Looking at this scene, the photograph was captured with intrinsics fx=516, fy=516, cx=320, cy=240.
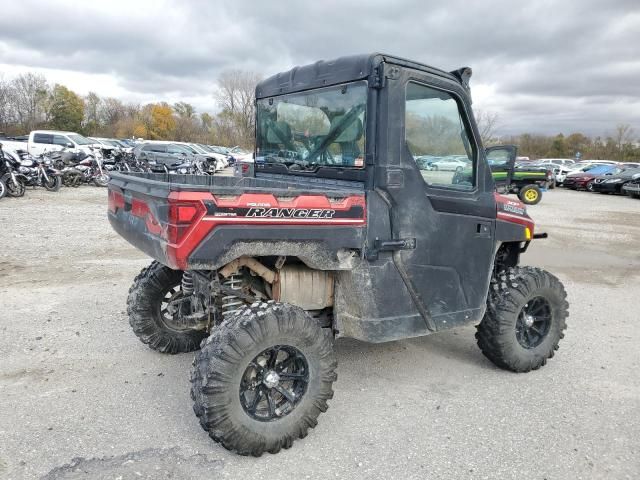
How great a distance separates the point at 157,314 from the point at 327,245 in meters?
1.89

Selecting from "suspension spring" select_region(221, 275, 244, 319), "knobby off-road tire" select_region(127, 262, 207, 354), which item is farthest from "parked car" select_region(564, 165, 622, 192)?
"suspension spring" select_region(221, 275, 244, 319)

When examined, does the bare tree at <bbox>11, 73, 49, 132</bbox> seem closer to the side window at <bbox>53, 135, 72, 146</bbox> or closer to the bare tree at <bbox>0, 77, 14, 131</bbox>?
the bare tree at <bbox>0, 77, 14, 131</bbox>

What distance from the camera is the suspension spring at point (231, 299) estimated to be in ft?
11.0

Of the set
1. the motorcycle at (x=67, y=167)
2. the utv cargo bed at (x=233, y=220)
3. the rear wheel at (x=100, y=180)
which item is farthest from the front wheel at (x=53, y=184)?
the utv cargo bed at (x=233, y=220)

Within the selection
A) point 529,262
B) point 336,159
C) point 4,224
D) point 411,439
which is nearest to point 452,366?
point 411,439

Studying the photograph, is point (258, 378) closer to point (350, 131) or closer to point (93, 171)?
point (350, 131)

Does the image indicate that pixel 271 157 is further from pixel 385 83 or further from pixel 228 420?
pixel 228 420

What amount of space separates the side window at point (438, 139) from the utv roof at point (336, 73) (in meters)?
0.16

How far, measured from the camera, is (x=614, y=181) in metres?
25.2

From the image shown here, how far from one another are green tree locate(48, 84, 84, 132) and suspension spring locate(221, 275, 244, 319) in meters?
63.5

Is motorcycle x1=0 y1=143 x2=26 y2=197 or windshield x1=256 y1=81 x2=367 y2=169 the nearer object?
windshield x1=256 y1=81 x2=367 y2=169

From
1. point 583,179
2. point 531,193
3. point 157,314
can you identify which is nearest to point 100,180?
point 157,314

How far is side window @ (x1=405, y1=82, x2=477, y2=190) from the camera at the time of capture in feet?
10.9

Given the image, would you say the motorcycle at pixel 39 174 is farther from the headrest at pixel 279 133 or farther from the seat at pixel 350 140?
the seat at pixel 350 140
